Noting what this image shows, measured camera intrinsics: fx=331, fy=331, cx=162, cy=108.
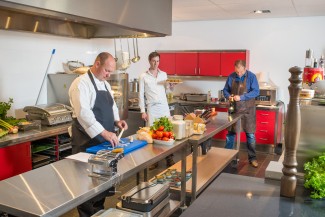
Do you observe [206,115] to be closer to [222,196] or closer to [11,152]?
[11,152]

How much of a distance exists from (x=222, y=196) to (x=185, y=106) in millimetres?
5454

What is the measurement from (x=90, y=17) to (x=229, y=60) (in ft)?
15.8

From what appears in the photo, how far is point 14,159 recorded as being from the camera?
→ 3.55 meters

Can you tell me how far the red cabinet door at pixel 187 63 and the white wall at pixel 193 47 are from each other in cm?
33

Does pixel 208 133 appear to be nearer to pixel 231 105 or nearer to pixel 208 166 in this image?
pixel 208 166

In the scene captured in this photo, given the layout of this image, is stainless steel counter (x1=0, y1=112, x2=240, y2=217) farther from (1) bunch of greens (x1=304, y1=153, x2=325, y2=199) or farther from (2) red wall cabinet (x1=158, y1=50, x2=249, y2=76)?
(2) red wall cabinet (x1=158, y1=50, x2=249, y2=76)

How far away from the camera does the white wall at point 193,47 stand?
4.39m

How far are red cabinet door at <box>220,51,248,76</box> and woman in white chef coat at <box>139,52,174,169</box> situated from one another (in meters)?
2.30

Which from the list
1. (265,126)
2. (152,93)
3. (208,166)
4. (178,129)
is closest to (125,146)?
(178,129)

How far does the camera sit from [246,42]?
699 cm

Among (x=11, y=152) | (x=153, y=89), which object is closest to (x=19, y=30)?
(x=11, y=152)

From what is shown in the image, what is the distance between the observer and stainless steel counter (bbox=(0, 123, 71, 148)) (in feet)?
11.4

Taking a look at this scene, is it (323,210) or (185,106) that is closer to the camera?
(323,210)

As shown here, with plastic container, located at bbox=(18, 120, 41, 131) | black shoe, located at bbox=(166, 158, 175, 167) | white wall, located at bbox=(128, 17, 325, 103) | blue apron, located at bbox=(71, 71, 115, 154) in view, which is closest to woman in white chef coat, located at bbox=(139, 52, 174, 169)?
black shoe, located at bbox=(166, 158, 175, 167)
